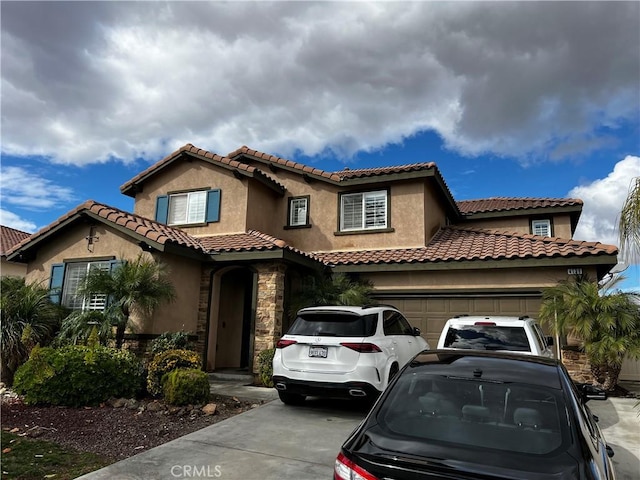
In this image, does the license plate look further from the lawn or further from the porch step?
the porch step

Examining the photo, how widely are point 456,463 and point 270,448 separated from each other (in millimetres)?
3726

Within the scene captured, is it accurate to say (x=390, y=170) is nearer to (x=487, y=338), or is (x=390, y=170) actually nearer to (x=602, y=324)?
(x=602, y=324)

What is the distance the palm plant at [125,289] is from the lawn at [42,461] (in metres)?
3.93

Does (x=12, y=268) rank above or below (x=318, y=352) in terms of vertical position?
above

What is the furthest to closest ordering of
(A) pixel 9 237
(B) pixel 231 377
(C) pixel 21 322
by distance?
(A) pixel 9 237
(B) pixel 231 377
(C) pixel 21 322

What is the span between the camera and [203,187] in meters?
14.5

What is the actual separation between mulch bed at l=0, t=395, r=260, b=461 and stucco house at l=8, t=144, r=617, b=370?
2.69m

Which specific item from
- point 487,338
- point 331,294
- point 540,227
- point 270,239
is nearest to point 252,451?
point 487,338

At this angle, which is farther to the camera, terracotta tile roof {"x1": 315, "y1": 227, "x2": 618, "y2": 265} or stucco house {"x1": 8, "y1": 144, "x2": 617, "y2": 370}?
stucco house {"x1": 8, "y1": 144, "x2": 617, "y2": 370}

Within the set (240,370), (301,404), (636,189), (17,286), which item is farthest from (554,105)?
(17,286)

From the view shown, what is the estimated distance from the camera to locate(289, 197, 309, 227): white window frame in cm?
1497

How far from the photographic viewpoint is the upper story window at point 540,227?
17406mm

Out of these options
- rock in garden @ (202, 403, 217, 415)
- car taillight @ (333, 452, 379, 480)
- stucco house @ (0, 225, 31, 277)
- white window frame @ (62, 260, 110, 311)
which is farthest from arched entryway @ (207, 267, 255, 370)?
stucco house @ (0, 225, 31, 277)

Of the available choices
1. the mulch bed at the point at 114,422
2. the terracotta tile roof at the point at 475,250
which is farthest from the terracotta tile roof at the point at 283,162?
the mulch bed at the point at 114,422
